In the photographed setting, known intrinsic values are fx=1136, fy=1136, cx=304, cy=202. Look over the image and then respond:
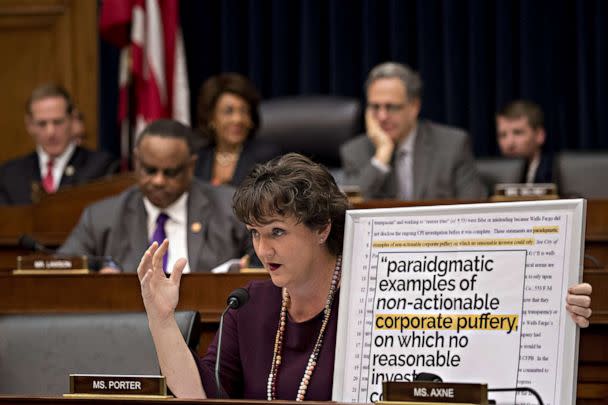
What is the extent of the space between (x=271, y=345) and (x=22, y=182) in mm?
3497

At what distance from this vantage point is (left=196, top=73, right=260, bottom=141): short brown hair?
561 centimetres

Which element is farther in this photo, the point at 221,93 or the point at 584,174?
the point at 221,93

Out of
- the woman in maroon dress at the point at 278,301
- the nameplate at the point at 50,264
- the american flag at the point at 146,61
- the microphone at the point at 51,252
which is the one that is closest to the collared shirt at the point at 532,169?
the american flag at the point at 146,61

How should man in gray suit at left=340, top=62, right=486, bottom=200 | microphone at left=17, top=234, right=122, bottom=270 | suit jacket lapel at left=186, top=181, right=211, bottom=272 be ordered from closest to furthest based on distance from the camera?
1. microphone at left=17, top=234, right=122, bottom=270
2. suit jacket lapel at left=186, top=181, right=211, bottom=272
3. man in gray suit at left=340, top=62, right=486, bottom=200

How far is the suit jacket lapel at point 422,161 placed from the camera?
17.3 ft

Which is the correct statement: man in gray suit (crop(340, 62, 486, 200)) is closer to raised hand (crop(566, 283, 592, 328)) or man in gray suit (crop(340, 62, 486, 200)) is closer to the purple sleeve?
the purple sleeve

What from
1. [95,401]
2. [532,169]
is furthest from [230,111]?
[95,401]

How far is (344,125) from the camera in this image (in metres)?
5.72

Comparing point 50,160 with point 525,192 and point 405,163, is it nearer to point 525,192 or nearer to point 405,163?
point 405,163

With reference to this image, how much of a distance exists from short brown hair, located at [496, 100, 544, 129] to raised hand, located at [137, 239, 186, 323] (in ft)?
12.8

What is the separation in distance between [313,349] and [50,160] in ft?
11.7

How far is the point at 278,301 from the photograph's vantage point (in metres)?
2.67

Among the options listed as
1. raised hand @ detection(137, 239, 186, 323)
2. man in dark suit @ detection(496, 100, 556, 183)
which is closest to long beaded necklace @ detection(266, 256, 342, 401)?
raised hand @ detection(137, 239, 186, 323)

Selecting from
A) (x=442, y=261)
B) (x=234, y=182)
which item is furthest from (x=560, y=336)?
(x=234, y=182)
